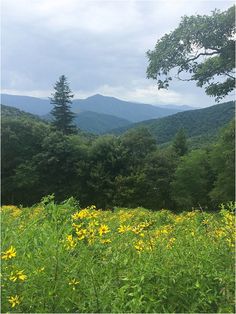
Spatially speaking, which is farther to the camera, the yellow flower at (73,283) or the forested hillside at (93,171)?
the forested hillside at (93,171)

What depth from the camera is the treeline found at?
40875 mm

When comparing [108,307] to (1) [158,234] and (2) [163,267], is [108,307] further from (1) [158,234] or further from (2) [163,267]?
(1) [158,234]

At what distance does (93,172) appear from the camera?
41.3 metres

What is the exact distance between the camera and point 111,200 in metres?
40.7

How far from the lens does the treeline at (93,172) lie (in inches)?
1609

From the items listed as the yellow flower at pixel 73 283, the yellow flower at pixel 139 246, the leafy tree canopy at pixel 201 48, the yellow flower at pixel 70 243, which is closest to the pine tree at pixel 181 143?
the leafy tree canopy at pixel 201 48

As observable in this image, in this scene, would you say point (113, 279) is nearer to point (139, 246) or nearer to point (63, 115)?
point (139, 246)

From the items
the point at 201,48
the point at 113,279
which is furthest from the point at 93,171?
the point at 113,279

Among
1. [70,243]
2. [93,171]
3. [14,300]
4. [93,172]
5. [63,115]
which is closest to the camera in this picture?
[14,300]

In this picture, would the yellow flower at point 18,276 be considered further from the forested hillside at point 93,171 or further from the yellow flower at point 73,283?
the forested hillside at point 93,171

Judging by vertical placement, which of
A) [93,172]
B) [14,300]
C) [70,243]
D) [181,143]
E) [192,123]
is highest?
[192,123]

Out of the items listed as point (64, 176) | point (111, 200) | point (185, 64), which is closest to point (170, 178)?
point (111, 200)

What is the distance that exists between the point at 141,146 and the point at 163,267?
4360 cm

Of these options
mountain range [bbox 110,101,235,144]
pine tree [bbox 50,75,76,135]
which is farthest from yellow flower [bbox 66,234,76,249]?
mountain range [bbox 110,101,235,144]
